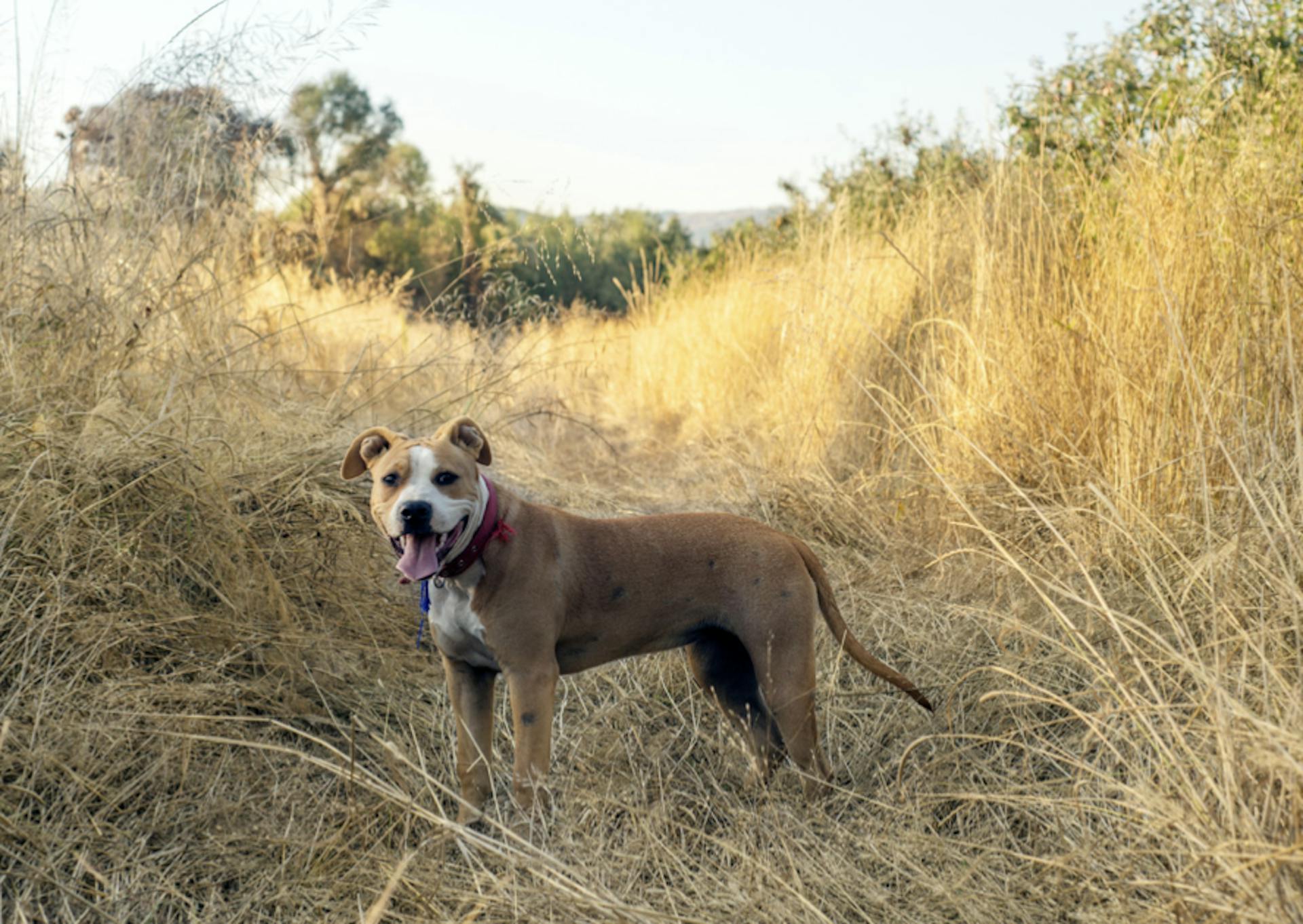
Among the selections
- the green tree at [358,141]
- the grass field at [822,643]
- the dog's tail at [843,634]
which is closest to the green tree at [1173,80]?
the grass field at [822,643]

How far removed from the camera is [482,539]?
3.08 metres

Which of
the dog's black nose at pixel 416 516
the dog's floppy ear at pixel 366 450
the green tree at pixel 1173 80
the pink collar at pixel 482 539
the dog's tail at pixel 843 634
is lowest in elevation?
the dog's tail at pixel 843 634

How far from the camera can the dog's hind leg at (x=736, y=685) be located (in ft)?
11.4

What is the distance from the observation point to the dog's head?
9.37 feet

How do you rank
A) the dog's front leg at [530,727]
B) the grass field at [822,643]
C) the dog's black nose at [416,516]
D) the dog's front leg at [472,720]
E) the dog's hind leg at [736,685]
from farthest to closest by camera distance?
the dog's hind leg at [736,685], the dog's front leg at [472,720], the dog's front leg at [530,727], the dog's black nose at [416,516], the grass field at [822,643]

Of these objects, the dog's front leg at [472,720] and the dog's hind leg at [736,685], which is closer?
the dog's front leg at [472,720]

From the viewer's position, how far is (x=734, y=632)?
131 inches

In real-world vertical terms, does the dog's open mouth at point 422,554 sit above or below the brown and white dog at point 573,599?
above

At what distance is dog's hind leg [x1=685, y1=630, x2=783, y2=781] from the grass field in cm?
12

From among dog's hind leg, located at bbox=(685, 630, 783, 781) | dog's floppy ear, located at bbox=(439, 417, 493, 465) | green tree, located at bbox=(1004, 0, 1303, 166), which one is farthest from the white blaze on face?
green tree, located at bbox=(1004, 0, 1303, 166)

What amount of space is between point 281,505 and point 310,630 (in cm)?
52

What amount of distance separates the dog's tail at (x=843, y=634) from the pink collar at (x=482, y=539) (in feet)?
2.97

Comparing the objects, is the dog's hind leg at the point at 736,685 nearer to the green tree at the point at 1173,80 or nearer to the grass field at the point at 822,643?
the grass field at the point at 822,643

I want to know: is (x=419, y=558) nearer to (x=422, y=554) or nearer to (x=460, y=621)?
(x=422, y=554)
